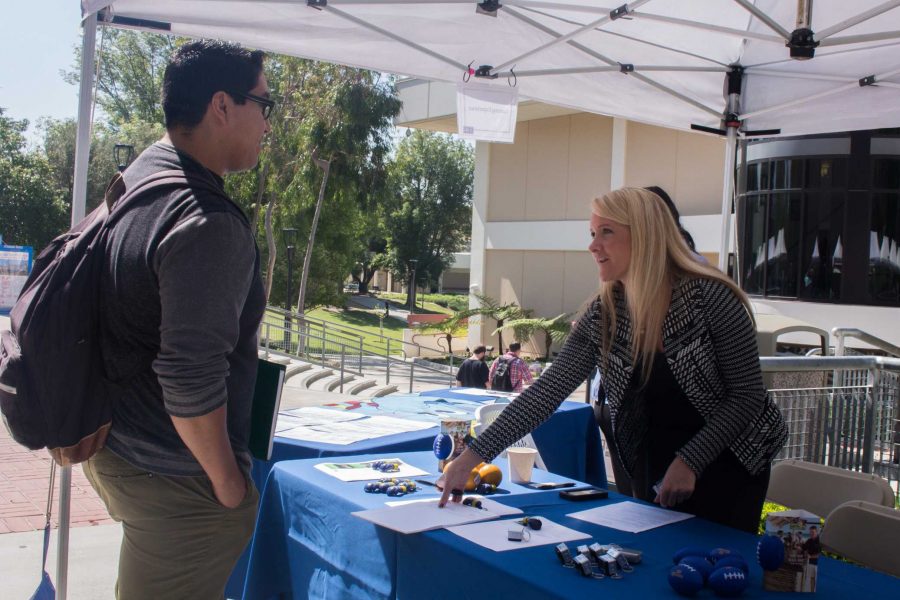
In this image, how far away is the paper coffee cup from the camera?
2.88 m

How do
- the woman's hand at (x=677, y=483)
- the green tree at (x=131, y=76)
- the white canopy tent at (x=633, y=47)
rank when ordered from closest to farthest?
1. the woman's hand at (x=677, y=483)
2. the white canopy tent at (x=633, y=47)
3. the green tree at (x=131, y=76)

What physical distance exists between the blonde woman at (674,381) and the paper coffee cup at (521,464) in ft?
0.88

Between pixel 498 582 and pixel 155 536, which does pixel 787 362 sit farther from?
pixel 155 536

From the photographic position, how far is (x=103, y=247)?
Answer: 1.79 m

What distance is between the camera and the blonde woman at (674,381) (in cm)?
246

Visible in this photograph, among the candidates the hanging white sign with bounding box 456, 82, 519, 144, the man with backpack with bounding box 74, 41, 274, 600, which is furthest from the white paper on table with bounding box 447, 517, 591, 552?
the hanging white sign with bounding box 456, 82, 519, 144

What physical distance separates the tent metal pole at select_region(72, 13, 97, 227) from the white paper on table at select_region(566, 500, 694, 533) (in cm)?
231

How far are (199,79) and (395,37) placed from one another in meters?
2.90

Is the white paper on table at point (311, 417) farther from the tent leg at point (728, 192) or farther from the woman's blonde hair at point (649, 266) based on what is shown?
the tent leg at point (728, 192)

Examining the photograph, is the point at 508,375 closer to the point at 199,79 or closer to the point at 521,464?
the point at 521,464

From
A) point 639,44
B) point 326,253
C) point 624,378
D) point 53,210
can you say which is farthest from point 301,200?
point 624,378

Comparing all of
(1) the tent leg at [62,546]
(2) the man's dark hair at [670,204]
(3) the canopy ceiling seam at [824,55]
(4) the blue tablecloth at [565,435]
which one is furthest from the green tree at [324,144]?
(1) the tent leg at [62,546]

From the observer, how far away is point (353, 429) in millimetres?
4082

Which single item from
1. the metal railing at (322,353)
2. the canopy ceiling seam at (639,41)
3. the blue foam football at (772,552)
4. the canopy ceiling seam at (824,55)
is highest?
the canopy ceiling seam at (639,41)
